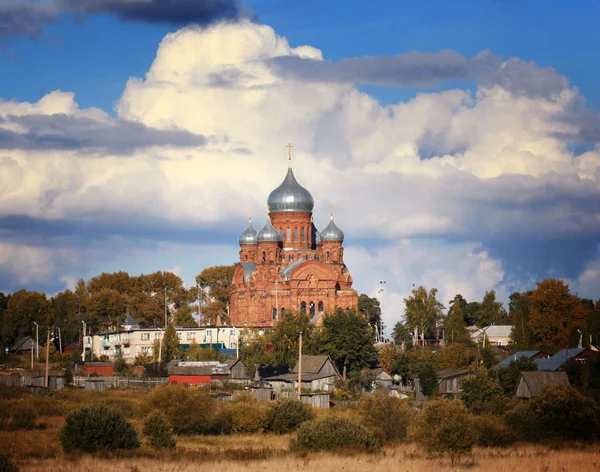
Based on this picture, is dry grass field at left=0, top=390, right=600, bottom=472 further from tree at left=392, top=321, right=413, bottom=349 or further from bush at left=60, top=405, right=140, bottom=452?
tree at left=392, top=321, right=413, bottom=349

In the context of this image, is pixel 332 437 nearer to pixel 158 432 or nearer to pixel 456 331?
pixel 158 432

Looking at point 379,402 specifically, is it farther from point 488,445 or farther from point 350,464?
point 350,464

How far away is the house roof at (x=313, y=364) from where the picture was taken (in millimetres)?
73062

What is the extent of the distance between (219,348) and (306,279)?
10405mm

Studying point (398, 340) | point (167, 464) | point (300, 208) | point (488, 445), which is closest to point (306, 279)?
point (300, 208)

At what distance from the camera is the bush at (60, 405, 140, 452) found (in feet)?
130

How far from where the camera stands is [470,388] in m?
57.2

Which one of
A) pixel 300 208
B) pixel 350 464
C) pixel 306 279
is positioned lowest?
pixel 350 464

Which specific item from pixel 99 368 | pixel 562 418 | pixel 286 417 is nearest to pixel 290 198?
pixel 99 368

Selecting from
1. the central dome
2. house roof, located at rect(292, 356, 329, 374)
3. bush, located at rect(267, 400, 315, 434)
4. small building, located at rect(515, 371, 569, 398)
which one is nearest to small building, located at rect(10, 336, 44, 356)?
the central dome

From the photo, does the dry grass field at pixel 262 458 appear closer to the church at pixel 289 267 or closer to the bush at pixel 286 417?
the bush at pixel 286 417

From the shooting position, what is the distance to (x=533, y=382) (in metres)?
57.2

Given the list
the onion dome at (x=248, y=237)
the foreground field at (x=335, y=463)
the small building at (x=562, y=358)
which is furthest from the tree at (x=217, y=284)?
the foreground field at (x=335, y=463)

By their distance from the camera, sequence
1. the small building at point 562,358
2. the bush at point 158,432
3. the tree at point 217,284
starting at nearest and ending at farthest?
the bush at point 158,432 < the small building at point 562,358 < the tree at point 217,284
